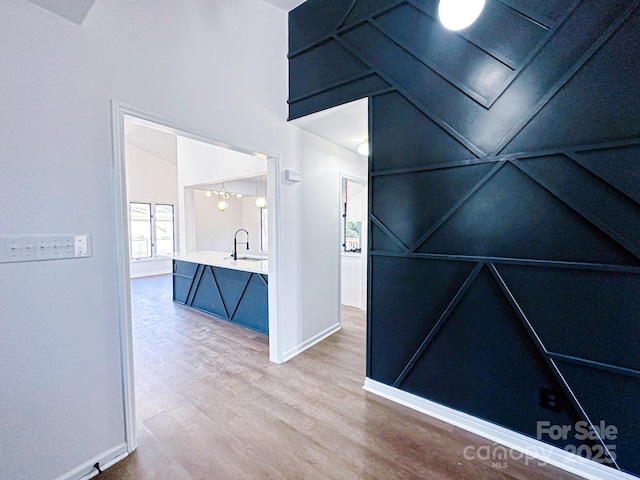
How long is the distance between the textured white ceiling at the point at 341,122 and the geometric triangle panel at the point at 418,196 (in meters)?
0.75

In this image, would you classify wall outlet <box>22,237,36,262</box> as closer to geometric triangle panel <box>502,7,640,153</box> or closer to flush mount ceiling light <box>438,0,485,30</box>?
flush mount ceiling light <box>438,0,485,30</box>

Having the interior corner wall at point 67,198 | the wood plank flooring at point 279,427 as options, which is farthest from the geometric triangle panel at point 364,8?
the wood plank flooring at point 279,427

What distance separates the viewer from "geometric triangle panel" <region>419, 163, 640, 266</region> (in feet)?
5.17

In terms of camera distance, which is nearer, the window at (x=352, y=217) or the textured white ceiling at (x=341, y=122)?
the textured white ceiling at (x=341, y=122)

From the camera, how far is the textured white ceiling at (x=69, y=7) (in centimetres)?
139

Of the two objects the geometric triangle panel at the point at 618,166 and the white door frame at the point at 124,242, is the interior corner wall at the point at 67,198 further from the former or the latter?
the geometric triangle panel at the point at 618,166

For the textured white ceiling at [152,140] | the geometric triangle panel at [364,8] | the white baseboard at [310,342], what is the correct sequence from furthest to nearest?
the textured white ceiling at [152,140], the white baseboard at [310,342], the geometric triangle panel at [364,8]

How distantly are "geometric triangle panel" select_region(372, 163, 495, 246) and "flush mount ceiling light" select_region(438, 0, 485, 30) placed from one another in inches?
33.8

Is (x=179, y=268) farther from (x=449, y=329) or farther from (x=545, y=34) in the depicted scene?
(x=545, y=34)

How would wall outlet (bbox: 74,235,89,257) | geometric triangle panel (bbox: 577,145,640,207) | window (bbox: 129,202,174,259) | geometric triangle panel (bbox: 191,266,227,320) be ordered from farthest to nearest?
window (bbox: 129,202,174,259), geometric triangle panel (bbox: 191,266,227,320), wall outlet (bbox: 74,235,89,257), geometric triangle panel (bbox: 577,145,640,207)

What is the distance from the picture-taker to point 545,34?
165 cm

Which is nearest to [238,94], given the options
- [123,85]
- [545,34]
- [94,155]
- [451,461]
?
[123,85]

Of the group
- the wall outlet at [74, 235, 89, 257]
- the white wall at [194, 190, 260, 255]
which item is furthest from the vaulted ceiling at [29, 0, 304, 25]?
the white wall at [194, 190, 260, 255]

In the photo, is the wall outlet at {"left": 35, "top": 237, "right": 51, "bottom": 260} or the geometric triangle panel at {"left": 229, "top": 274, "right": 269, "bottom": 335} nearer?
the wall outlet at {"left": 35, "top": 237, "right": 51, "bottom": 260}
